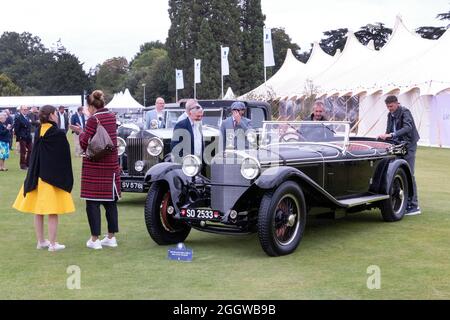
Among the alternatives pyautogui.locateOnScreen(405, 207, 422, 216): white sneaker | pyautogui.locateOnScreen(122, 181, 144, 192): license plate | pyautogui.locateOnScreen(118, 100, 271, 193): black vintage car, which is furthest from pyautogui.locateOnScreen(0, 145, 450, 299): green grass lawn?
pyautogui.locateOnScreen(118, 100, 271, 193): black vintage car

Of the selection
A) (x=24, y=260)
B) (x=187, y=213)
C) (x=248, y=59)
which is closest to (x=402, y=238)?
(x=187, y=213)

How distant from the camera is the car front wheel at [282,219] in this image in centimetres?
587

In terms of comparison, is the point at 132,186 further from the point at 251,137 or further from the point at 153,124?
the point at 251,137

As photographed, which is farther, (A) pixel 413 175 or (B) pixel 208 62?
(B) pixel 208 62

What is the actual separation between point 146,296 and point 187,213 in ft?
5.47

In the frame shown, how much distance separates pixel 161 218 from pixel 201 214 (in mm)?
705

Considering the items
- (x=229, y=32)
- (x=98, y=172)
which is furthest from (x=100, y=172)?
(x=229, y=32)

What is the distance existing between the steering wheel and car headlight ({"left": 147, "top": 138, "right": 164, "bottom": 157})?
8.85 ft

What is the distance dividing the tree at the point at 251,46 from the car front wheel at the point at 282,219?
51.9 metres

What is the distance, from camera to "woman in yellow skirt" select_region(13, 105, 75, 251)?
6273 mm

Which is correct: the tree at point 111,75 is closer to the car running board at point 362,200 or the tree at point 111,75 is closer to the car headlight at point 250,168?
the car running board at point 362,200

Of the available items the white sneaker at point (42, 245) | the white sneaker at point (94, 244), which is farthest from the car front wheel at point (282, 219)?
the white sneaker at point (42, 245)

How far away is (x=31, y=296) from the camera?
4.72 metres

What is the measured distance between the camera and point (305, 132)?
766cm
